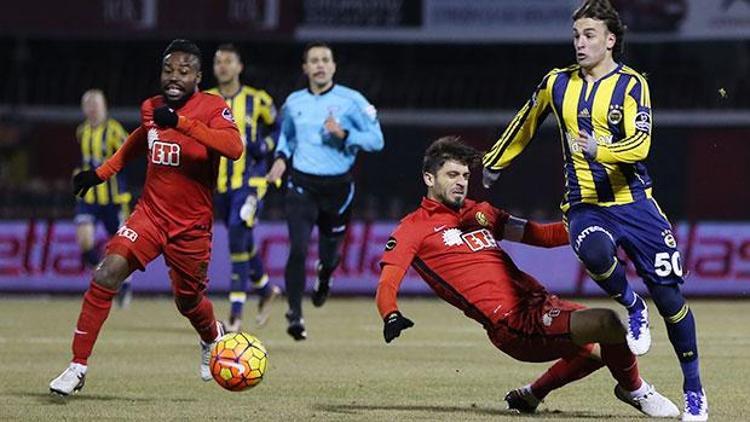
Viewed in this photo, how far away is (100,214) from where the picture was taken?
1727cm

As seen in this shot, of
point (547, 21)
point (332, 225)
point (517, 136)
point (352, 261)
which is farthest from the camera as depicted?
point (547, 21)

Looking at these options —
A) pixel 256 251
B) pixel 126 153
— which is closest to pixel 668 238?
pixel 126 153

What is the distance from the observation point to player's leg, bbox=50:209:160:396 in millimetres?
8703

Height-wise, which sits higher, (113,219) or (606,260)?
(606,260)

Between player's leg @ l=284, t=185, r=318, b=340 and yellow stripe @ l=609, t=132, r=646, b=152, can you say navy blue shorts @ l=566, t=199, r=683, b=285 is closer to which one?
→ yellow stripe @ l=609, t=132, r=646, b=152

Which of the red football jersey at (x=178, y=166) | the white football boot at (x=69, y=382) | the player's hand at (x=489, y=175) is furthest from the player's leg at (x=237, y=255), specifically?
the player's hand at (x=489, y=175)

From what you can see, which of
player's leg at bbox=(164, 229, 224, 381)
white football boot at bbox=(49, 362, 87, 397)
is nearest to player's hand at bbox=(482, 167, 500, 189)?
player's leg at bbox=(164, 229, 224, 381)

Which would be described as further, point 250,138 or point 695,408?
point 250,138

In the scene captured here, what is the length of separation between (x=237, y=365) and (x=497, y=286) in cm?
136

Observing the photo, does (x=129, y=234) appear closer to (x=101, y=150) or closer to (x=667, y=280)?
(x=667, y=280)

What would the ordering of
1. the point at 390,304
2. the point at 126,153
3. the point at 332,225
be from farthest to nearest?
the point at 332,225 < the point at 126,153 < the point at 390,304

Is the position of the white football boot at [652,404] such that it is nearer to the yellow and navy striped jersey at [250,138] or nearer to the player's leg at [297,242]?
the player's leg at [297,242]

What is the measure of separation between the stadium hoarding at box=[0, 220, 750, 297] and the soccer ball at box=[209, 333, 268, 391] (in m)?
10.0

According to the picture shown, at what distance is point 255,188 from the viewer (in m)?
13.6
